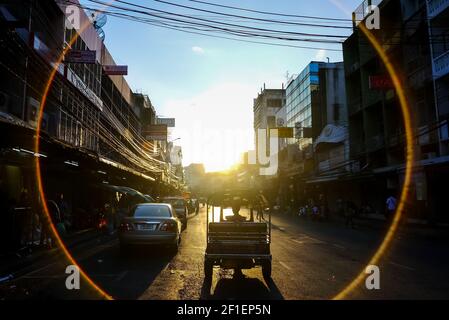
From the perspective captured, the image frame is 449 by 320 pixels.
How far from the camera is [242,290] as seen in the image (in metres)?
7.25

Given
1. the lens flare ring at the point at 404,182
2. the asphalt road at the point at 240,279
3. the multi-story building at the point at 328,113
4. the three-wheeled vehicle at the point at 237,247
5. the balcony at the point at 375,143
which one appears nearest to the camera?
the asphalt road at the point at 240,279

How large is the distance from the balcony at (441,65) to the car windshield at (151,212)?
17.1 meters

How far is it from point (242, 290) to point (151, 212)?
233 inches

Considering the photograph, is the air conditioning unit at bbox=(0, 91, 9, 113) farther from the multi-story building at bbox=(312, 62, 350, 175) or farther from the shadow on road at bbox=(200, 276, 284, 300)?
the multi-story building at bbox=(312, 62, 350, 175)

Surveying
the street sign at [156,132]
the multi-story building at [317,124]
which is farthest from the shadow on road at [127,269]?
the street sign at [156,132]

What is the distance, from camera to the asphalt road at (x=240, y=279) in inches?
270

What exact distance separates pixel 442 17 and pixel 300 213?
2182cm

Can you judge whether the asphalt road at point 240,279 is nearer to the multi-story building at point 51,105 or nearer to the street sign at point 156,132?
the multi-story building at point 51,105

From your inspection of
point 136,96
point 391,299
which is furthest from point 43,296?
point 136,96

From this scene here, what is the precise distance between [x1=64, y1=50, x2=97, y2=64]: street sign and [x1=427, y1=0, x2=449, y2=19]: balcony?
18114 mm

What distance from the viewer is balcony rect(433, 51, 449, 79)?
2033 cm

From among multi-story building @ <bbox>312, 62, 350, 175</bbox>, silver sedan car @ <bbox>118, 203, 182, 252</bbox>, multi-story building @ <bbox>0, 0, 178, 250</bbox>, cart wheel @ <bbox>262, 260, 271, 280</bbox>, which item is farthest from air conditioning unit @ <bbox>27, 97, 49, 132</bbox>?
multi-story building @ <bbox>312, 62, 350, 175</bbox>

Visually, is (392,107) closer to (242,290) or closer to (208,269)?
(208,269)

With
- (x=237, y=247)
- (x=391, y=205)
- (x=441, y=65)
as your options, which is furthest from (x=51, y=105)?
(x=441, y=65)
